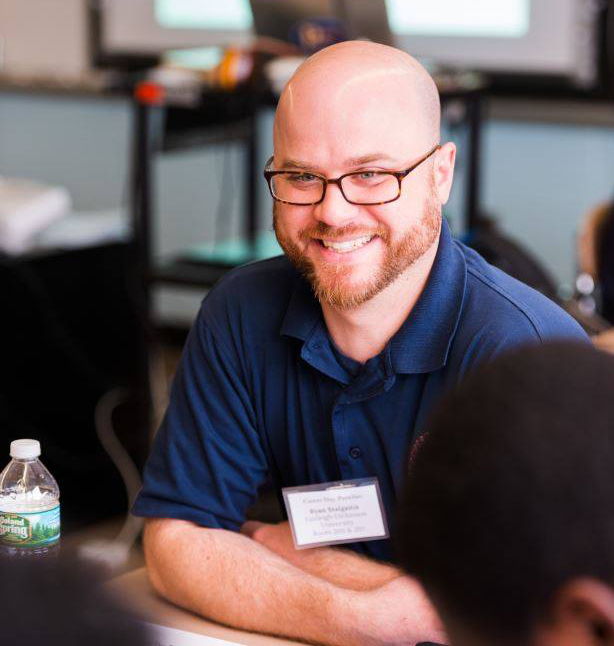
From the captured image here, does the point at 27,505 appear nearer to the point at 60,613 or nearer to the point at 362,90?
the point at 362,90

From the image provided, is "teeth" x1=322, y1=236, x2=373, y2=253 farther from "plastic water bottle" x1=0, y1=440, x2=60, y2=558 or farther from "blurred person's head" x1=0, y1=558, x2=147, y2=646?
"blurred person's head" x1=0, y1=558, x2=147, y2=646

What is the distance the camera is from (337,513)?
4.79 ft

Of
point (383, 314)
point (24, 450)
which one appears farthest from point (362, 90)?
point (24, 450)

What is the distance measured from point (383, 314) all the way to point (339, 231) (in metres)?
0.13

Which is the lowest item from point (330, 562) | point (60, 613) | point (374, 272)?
point (330, 562)

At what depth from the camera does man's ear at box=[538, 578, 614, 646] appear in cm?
59

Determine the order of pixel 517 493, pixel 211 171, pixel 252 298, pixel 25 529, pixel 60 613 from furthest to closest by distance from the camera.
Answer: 1. pixel 211 171
2. pixel 252 298
3. pixel 25 529
4. pixel 517 493
5. pixel 60 613

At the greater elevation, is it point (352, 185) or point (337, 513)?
point (352, 185)

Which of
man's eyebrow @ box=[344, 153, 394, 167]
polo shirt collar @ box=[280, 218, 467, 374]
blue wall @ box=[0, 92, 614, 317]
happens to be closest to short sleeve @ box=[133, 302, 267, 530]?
polo shirt collar @ box=[280, 218, 467, 374]

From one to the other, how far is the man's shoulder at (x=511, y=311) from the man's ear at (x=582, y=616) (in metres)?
0.77

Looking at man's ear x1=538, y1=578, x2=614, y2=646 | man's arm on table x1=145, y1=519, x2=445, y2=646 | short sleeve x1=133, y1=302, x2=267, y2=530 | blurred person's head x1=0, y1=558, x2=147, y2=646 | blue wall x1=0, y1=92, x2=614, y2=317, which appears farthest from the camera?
blue wall x1=0, y1=92, x2=614, y2=317

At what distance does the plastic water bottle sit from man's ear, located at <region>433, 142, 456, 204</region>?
2.04 feet

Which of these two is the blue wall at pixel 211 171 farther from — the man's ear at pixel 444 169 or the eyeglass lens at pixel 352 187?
the eyeglass lens at pixel 352 187

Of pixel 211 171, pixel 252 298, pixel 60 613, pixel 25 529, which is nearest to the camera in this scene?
pixel 60 613
